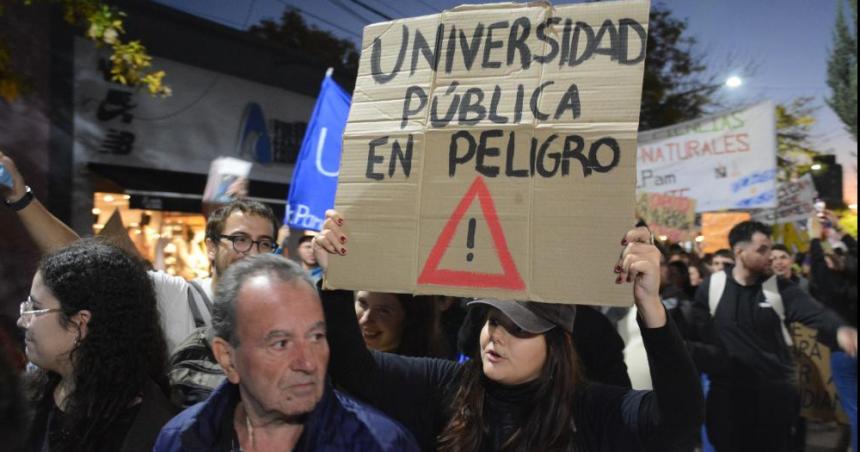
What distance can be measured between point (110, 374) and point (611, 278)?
5.17 feet

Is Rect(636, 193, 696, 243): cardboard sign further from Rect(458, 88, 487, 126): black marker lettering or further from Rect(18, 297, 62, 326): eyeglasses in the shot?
Rect(18, 297, 62, 326): eyeglasses

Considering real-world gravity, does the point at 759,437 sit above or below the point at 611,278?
below

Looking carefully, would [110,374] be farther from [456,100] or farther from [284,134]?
[284,134]

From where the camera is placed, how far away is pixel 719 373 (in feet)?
19.1

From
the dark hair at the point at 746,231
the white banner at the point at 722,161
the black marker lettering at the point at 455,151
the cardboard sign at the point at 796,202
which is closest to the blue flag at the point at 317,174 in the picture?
the black marker lettering at the point at 455,151

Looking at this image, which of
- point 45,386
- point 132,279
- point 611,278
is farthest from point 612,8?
point 45,386

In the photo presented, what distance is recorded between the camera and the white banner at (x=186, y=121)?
31.2 ft

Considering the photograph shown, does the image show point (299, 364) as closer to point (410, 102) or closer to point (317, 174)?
point (410, 102)

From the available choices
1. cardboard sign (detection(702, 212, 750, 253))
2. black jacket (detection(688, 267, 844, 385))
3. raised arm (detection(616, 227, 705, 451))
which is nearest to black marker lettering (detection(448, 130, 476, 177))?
raised arm (detection(616, 227, 705, 451))

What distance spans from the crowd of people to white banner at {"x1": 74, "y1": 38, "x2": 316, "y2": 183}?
262 inches

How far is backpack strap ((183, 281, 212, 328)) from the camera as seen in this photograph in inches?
135

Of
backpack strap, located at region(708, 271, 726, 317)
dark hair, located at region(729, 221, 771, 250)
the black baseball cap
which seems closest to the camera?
the black baseball cap

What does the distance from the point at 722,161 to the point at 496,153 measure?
7.57m

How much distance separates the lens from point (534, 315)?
252 centimetres
